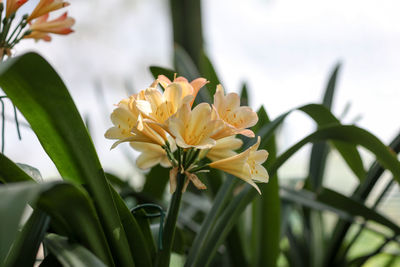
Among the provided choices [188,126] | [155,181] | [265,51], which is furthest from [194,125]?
[265,51]

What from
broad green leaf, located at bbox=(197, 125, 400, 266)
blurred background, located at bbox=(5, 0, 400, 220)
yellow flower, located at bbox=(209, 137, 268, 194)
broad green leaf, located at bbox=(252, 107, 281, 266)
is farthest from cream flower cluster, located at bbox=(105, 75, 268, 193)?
blurred background, located at bbox=(5, 0, 400, 220)

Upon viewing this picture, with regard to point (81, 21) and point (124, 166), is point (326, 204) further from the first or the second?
point (81, 21)

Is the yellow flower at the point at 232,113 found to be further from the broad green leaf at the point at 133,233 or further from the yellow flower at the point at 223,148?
the broad green leaf at the point at 133,233

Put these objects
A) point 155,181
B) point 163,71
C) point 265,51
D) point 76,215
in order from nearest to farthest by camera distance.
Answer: point 76,215 < point 163,71 < point 155,181 < point 265,51

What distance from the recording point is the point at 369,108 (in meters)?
1.33

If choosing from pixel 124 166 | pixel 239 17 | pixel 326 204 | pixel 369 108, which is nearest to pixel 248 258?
pixel 326 204

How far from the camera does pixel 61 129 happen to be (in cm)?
34

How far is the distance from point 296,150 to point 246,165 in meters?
0.14

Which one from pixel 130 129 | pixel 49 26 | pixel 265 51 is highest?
pixel 49 26

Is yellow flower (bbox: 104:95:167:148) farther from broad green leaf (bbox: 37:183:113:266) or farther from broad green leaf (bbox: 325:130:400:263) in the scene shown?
broad green leaf (bbox: 325:130:400:263)

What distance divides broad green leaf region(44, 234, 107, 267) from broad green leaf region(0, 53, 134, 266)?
0.04 m

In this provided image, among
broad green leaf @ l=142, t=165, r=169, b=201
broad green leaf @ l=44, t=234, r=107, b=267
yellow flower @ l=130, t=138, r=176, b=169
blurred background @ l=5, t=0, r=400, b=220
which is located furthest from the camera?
blurred background @ l=5, t=0, r=400, b=220

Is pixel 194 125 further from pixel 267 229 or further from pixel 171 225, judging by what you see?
pixel 267 229

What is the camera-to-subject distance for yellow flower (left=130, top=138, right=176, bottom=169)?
0.41 m
